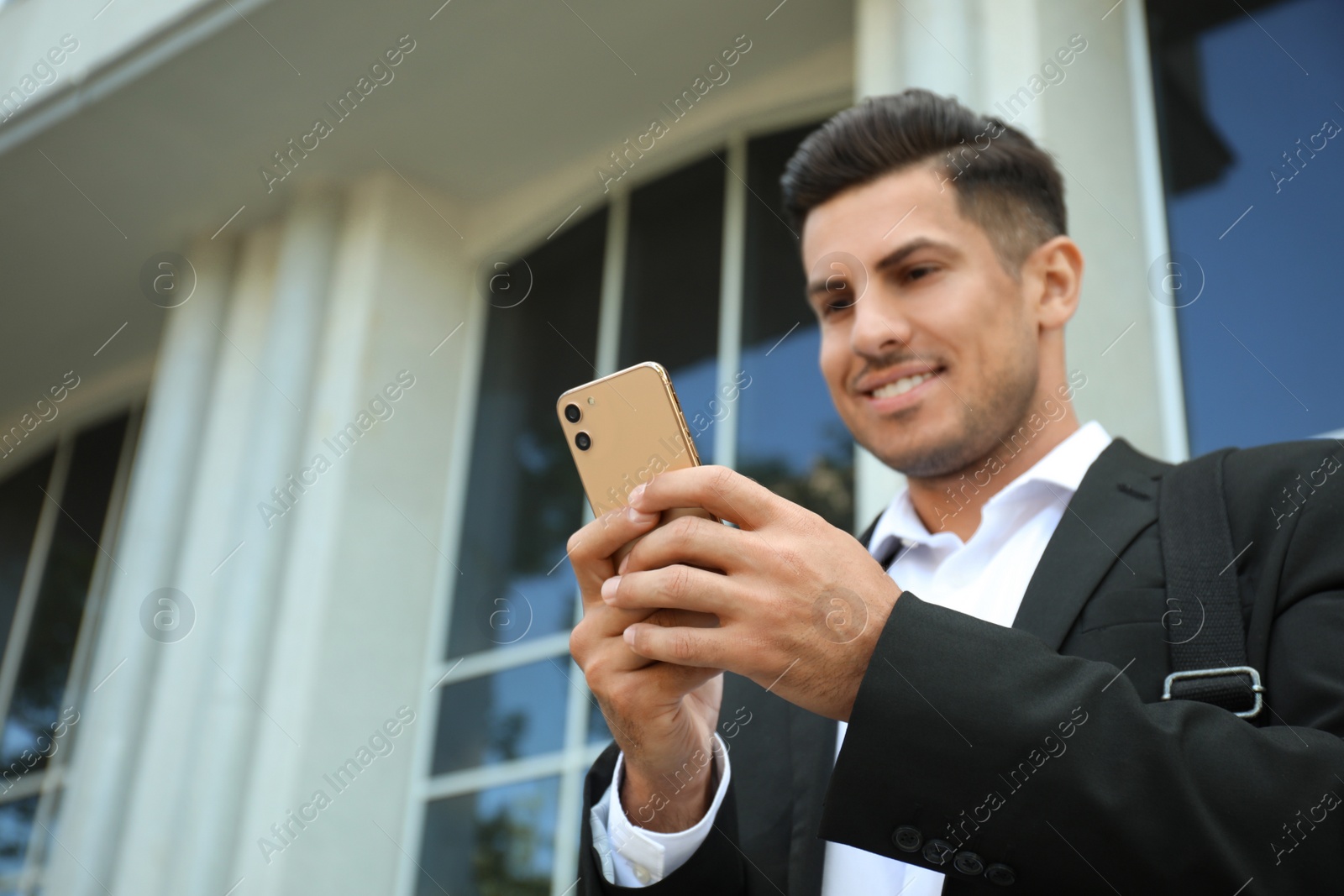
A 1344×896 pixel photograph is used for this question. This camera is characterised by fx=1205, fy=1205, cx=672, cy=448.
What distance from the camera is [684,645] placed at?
1.35 meters

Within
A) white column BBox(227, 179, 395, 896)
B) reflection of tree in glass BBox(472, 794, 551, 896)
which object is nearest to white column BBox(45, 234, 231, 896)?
white column BBox(227, 179, 395, 896)

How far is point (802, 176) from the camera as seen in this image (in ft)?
8.43

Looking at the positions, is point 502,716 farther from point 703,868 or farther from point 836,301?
point 703,868

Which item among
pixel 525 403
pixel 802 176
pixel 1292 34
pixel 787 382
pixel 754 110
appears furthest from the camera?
pixel 525 403

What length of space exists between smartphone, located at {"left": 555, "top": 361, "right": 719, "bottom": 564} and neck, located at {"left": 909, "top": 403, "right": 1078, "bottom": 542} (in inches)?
31.3

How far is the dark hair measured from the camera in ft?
7.95

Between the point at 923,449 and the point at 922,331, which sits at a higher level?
the point at 922,331

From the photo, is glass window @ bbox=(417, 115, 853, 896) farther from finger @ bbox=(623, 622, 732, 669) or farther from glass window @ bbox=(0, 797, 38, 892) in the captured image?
glass window @ bbox=(0, 797, 38, 892)

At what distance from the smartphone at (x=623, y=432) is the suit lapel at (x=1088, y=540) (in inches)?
20.0

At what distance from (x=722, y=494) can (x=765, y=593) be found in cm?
12

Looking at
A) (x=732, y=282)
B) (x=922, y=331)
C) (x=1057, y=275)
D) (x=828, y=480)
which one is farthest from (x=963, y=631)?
(x=732, y=282)

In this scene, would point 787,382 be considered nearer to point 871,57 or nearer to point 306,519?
point 871,57

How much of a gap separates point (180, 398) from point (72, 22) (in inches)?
68.3

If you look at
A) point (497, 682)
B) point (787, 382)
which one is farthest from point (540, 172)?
point (497, 682)
